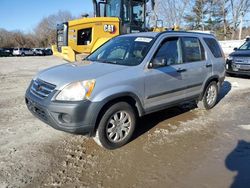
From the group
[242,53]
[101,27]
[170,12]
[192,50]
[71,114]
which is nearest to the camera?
[71,114]

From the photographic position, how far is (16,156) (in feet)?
13.3

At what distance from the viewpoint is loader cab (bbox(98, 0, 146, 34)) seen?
36.3ft

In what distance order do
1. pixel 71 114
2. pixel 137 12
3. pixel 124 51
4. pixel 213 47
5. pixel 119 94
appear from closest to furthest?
pixel 71 114 < pixel 119 94 < pixel 124 51 < pixel 213 47 < pixel 137 12

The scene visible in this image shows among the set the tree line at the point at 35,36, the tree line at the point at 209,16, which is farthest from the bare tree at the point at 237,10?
the tree line at the point at 35,36

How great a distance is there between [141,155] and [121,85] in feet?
3.78

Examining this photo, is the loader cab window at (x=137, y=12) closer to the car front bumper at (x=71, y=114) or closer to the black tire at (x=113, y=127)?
the black tire at (x=113, y=127)

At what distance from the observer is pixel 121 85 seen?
4.21 meters

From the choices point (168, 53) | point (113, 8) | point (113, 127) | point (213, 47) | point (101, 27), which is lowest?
point (113, 127)

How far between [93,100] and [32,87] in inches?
52.7

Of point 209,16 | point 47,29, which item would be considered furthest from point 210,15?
point 47,29

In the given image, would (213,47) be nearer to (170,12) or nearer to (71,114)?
(71,114)

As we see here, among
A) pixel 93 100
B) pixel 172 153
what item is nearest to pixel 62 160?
pixel 93 100

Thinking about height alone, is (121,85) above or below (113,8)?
below

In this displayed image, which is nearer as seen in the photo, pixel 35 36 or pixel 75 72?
pixel 75 72
